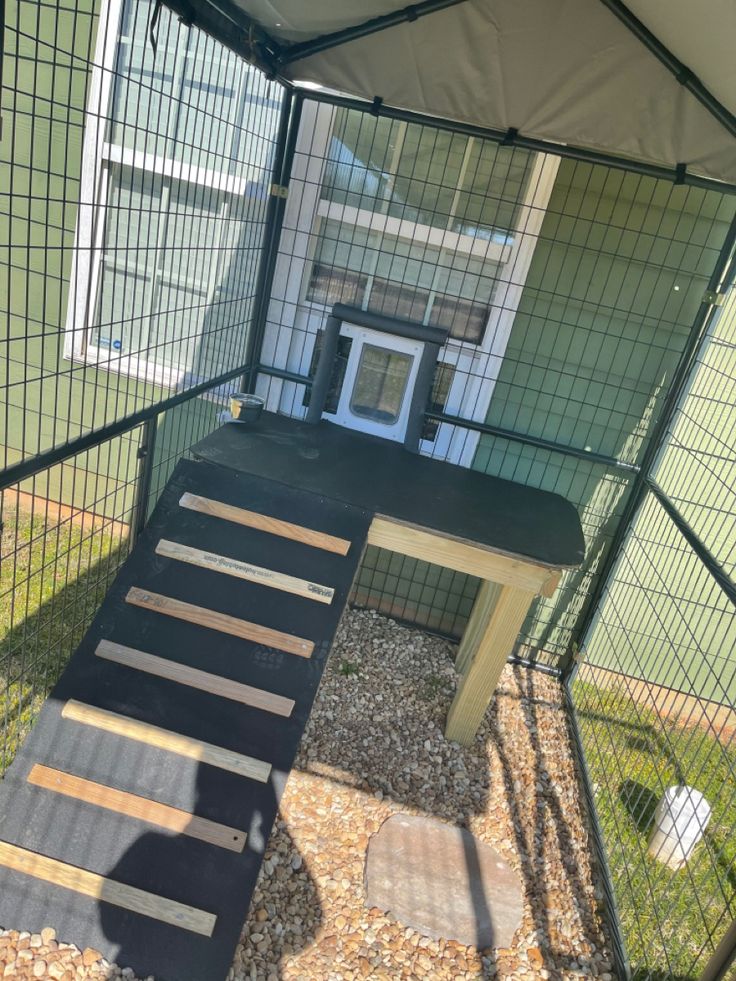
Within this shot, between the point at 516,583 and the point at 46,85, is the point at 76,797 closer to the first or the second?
the point at 516,583

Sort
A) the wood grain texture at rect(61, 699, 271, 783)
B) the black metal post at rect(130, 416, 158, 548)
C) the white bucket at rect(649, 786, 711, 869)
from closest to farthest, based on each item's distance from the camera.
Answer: the wood grain texture at rect(61, 699, 271, 783) → the white bucket at rect(649, 786, 711, 869) → the black metal post at rect(130, 416, 158, 548)

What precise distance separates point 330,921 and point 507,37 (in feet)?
10.5

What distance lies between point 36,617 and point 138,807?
4.74ft

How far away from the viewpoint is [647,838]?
9.19 ft

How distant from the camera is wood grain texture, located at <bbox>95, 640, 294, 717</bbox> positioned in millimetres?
2395

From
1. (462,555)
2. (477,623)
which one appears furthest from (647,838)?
(462,555)

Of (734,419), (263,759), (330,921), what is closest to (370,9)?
(734,419)

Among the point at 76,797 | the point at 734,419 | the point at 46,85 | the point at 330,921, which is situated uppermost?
the point at 46,85

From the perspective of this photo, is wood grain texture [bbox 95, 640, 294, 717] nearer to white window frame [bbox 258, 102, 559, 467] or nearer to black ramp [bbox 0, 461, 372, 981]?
black ramp [bbox 0, 461, 372, 981]

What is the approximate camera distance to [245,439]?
3.28 meters

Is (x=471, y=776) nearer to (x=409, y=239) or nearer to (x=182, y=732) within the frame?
Result: (x=182, y=732)

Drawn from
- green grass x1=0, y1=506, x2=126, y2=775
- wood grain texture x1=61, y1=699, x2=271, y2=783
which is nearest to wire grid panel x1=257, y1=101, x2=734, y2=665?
green grass x1=0, y1=506, x2=126, y2=775

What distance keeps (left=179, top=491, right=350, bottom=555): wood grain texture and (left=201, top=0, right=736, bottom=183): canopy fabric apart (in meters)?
1.89

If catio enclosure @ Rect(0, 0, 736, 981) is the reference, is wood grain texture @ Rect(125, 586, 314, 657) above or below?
below
